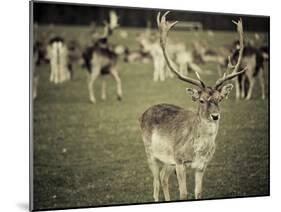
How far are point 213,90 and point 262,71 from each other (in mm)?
735

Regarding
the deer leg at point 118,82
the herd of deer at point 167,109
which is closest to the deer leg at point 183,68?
the herd of deer at point 167,109

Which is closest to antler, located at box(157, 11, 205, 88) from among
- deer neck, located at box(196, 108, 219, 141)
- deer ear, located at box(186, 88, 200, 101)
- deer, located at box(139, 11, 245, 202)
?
deer, located at box(139, 11, 245, 202)

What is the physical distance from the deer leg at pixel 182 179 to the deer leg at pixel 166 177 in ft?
0.25

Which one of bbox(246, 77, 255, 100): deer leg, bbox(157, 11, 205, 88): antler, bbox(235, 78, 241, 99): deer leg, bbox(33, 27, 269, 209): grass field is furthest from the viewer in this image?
bbox(246, 77, 255, 100): deer leg

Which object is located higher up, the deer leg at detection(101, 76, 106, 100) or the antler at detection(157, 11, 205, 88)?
the antler at detection(157, 11, 205, 88)

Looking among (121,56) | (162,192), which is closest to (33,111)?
(121,56)

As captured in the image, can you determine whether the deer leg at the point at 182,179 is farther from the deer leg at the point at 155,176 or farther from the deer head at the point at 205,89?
the deer head at the point at 205,89

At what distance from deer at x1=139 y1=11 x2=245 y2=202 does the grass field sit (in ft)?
0.24

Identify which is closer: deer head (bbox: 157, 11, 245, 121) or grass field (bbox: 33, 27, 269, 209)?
grass field (bbox: 33, 27, 269, 209)

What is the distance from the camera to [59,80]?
5164 mm

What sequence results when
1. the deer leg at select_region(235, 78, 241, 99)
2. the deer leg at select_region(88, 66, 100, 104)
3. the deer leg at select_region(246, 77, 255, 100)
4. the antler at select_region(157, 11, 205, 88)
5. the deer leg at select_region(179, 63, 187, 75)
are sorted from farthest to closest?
1. the deer leg at select_region(246, 77, 255, 100)
2. the deer leg at select_region(235, 78, 241, 99)
3. the deer leg at select_region(179, 63, 187, 75)
4. the antler at select_region(157, 11, 205, 88)
5. the deer leg at select_region(88, 66, 100, 104)

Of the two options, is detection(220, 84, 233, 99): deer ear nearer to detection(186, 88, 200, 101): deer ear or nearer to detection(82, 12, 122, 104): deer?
detection(186, 88, 200, 101): deer ear

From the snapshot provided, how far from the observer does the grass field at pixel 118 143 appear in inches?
201

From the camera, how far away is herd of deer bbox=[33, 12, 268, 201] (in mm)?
5328
